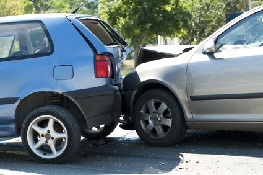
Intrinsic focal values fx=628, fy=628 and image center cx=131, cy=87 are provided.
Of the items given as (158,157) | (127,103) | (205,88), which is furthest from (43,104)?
(205,88)

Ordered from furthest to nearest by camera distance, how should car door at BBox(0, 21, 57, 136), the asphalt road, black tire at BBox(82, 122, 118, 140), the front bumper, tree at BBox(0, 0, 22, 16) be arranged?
tree at BBox(0, 0, 22, 16) → black tire at BBox(82, 122, 118, 140) → the front bumper → car door at BBox(0, 21, 57, 136) → the asphalt road

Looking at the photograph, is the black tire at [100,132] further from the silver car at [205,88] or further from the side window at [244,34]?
the side window at [244,34]

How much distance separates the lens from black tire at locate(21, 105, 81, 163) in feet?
22.6

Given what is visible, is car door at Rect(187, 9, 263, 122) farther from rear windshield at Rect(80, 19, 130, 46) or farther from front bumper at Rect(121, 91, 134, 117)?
rear windshield at Rect(80, 19, 130, 46)

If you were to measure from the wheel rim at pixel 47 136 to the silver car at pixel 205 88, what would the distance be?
136 centimetres

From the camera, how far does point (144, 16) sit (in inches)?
1235

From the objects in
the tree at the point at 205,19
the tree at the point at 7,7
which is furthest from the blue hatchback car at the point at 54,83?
the tree at the point at 7,7

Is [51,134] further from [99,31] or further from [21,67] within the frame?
[99,31]

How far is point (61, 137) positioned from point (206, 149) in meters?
1.86

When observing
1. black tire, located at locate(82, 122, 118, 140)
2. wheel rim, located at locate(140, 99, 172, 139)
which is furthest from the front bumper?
black tire, located at locate(82, 122, 118, 140)

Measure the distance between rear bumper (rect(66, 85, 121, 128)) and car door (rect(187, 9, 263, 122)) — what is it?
A: 1009mm

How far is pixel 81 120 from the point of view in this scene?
23.4ft

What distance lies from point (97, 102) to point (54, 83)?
52cm

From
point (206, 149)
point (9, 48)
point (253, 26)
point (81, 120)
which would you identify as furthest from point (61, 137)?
point (253, 26)
